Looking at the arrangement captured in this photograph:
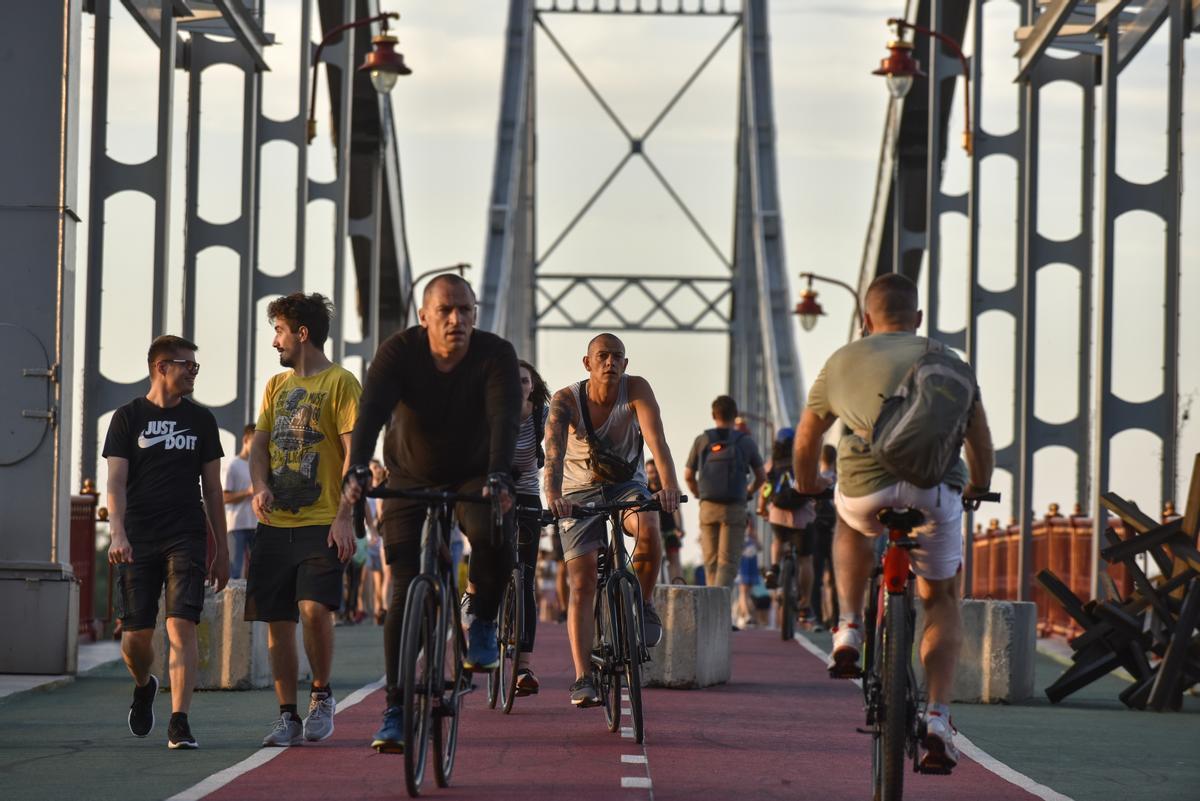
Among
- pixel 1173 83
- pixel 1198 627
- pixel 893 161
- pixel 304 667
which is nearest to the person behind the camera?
pixel 1198 627

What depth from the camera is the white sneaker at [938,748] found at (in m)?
6.77

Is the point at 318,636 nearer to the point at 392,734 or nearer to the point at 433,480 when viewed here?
the point at 433,480

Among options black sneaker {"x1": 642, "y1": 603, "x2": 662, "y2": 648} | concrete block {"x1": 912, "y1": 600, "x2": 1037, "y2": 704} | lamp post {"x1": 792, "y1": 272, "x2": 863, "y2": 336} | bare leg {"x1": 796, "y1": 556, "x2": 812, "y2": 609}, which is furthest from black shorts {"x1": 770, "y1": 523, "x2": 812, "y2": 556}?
lamp post {"x1": 792, "y1": 272, "x2": 863, "y2": 336}

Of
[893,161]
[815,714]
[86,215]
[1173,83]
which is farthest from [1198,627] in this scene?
[893,161]

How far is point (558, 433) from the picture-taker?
1033cm

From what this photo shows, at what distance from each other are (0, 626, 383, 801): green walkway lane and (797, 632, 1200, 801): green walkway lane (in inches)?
107

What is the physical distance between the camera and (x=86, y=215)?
1923cm

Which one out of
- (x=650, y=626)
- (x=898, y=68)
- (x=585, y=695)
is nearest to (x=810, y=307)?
(x=898, y=68)

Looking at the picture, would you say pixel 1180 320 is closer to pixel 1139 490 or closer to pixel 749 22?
pixel 1139 490

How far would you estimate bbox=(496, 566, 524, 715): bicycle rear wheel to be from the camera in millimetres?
10141

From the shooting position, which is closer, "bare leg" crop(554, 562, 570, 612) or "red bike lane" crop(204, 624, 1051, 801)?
"red bike lane" crop(204, 624, 1051, 801)

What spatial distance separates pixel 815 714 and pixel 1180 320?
647 centimetres

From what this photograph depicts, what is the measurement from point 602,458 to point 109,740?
94.6 inches

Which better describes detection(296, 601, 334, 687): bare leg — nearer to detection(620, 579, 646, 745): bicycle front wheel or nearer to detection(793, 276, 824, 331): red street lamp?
detection(620, 579, 646, 745): bicycle front wheel
